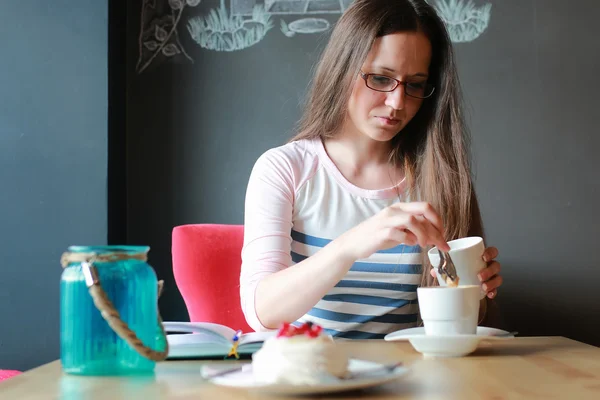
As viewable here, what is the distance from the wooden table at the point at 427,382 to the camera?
74cm

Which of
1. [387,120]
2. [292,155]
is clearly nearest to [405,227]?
[387,120]

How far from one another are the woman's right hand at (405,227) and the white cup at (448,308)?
0.29 ft

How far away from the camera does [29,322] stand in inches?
85.7

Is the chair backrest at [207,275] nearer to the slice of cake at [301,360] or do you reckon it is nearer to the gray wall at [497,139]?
the gray wall at [497,139]

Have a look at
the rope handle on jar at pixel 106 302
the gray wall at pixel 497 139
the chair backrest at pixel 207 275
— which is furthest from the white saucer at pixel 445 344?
the gray wall at pixel 497 139

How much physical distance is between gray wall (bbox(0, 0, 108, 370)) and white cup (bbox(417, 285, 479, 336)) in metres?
1.44

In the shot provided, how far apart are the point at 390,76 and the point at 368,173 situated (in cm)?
26

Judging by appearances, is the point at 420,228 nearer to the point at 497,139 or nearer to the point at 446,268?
the point at 446,268

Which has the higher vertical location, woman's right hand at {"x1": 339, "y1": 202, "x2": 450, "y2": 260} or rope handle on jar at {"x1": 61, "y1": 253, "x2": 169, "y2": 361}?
woman's right hand at {"x1": 339, "y1": 202, "x2": 450, "y2": 260}

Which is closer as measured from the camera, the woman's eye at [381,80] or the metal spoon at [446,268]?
the metal spoon at [446,268]

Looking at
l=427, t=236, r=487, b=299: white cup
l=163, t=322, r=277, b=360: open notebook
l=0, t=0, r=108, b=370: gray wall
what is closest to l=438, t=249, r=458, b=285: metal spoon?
l=427, t=236, r=487, b=299: white cup

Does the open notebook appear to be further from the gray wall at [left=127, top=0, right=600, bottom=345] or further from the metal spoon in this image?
the gray wall at [left=127, top=0, right=600, bottom=345]

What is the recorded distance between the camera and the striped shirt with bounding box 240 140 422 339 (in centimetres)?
154

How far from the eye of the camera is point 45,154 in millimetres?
2199
